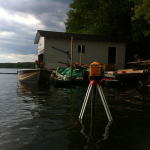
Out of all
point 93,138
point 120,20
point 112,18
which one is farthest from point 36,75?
point 112,18

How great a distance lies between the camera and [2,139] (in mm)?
4113

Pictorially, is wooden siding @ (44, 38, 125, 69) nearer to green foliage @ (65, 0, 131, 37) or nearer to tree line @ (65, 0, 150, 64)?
tree line @ (65, 0, 150, 64)

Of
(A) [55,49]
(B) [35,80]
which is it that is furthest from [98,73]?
(A) [55,49]

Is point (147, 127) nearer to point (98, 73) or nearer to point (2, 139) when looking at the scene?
point (98, 73)

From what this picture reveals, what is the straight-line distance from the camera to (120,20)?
31.2 metres

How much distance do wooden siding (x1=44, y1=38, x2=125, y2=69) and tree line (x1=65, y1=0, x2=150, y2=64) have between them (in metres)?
3.56

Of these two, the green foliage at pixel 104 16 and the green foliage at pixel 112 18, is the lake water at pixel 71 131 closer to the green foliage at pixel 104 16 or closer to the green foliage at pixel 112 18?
the green foliage at pixel 112 18

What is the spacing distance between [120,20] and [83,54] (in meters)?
11.2

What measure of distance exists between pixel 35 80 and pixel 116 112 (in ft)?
38.7

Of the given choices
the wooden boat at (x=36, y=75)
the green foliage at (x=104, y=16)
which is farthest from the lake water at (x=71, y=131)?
the green foliage at (x=104, y=16)

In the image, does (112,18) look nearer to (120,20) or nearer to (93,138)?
(120,20)

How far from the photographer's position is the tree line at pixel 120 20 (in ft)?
87.3

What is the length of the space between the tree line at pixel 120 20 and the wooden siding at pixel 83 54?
11.7 feet

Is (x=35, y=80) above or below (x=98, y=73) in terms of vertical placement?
below
